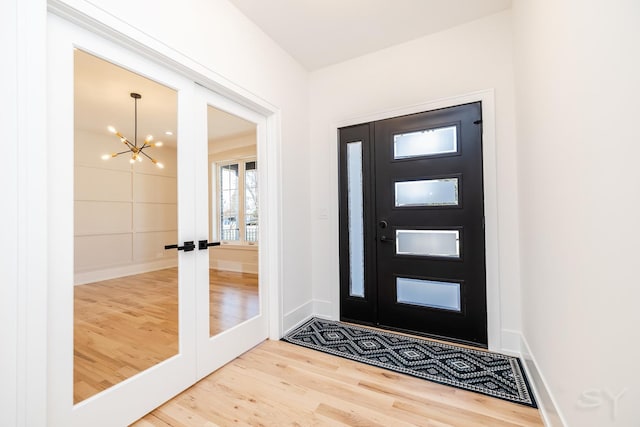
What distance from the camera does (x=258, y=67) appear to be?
7.92ft

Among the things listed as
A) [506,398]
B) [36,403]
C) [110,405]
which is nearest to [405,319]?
[506,398]

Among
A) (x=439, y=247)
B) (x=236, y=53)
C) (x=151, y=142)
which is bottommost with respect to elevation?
(x=439, y=247)

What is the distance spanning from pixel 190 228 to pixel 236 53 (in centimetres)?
150

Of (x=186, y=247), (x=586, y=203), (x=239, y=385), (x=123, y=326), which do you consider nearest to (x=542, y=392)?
(x=586, y=203)

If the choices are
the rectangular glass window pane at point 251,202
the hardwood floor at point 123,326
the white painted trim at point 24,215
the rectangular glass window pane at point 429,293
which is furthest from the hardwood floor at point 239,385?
the rectangular glass window pane at point 429,293

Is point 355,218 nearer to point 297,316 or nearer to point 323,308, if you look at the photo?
point 323,308

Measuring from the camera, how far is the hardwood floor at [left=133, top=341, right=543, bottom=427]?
5.01 feet

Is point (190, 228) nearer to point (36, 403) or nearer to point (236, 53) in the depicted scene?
point (36, 403)

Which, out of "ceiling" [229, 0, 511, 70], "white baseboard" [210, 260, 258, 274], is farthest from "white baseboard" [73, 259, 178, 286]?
"ceiling" [229, 0, 511, 70]

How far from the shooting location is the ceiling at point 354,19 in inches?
86.5

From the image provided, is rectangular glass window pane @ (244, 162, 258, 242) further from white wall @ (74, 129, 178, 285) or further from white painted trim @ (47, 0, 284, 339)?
white wall @ (74, 129, 178, 285)

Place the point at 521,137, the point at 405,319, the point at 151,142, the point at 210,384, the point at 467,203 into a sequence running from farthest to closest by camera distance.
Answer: the point at 405,319 → the point at 467,203 → the point at 521,137 → the point at 210,384 → the point at 151,142

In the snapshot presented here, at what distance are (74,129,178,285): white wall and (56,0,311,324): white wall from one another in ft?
2.38

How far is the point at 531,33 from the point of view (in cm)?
171
